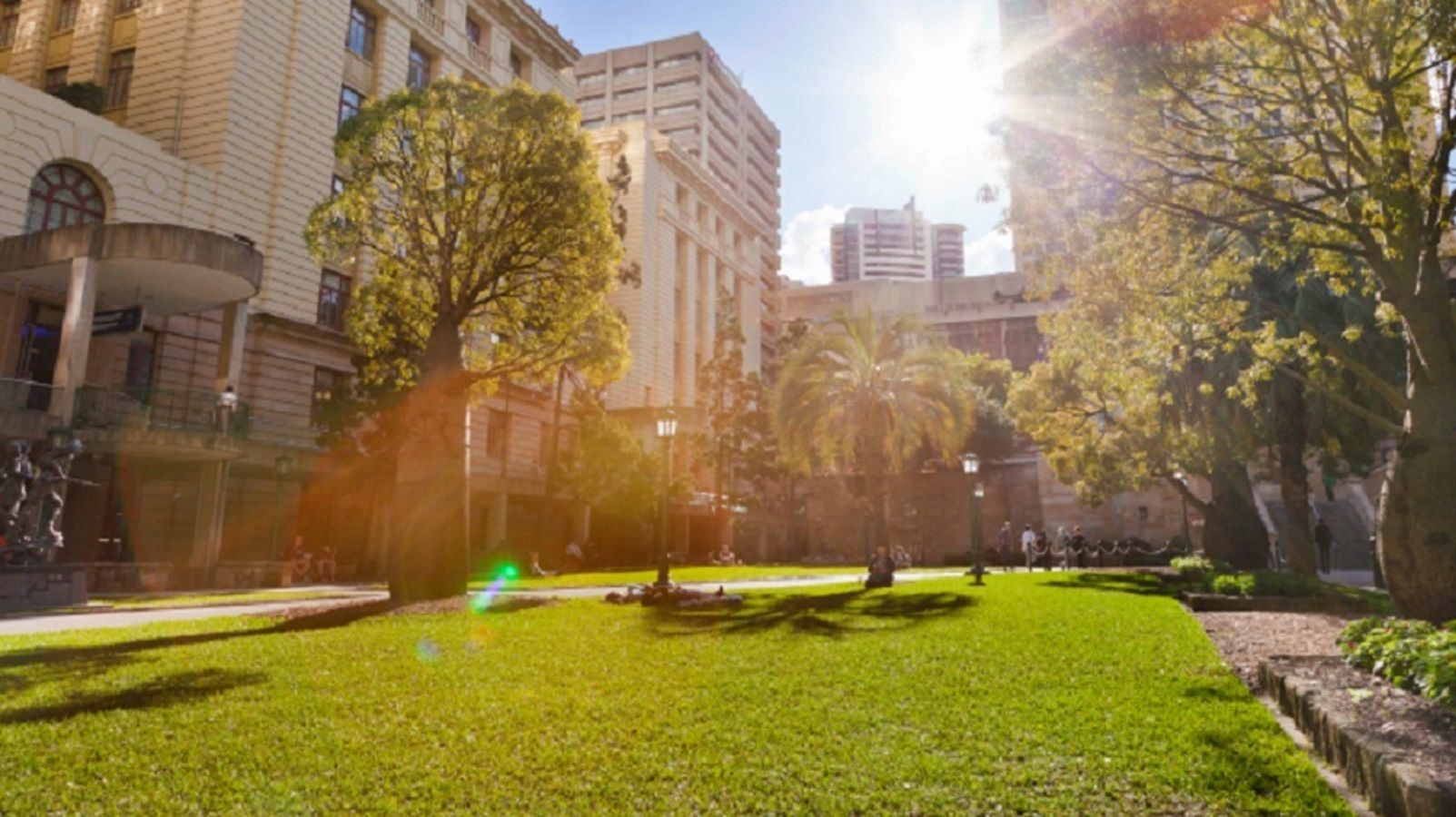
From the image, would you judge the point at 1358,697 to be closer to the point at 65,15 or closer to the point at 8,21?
the point at 65,15

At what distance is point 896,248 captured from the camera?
16488cm

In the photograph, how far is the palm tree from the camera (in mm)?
24062

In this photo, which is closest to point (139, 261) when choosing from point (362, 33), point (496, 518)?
point (362, 33)

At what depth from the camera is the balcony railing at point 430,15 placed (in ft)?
107

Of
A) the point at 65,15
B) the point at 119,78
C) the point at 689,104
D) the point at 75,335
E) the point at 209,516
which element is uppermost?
the point at 689,104

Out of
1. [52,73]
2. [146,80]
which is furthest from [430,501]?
[52,73]

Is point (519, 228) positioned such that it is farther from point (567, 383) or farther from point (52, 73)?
point (567, 383)

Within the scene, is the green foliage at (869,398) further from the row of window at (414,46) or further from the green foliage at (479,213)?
the row of window at (414,46)

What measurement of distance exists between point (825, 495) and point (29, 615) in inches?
1798

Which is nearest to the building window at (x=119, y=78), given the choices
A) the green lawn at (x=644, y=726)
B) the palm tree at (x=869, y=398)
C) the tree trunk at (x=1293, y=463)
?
the palm tree at (x=869, y=398)

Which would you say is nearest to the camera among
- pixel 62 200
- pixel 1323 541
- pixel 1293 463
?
pixel 1293 463

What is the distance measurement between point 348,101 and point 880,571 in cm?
2560

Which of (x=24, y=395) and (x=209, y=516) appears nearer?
(x=24, y=395)

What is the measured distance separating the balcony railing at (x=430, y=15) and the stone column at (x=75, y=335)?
60.2ft
